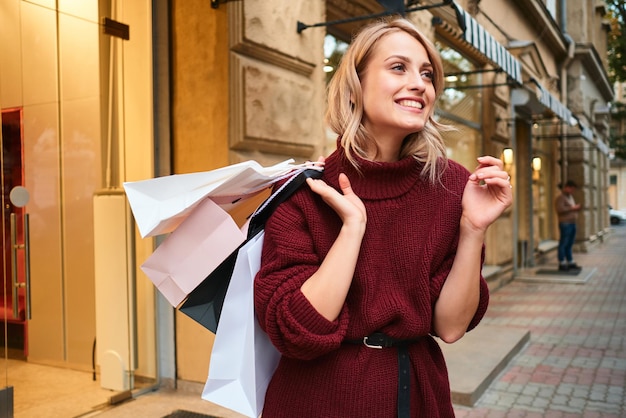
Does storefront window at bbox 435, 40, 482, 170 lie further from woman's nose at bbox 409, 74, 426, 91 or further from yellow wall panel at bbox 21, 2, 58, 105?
woman's nose at bbox 409, 74, 426, 91

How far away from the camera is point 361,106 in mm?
1702

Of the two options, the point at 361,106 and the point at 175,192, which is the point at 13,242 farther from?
the point at 361,106

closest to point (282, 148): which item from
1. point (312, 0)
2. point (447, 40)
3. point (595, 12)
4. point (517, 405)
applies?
point (312, 0)

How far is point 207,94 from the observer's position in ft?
15.0

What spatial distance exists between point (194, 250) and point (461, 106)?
9.52 metres

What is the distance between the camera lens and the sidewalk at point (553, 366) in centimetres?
459

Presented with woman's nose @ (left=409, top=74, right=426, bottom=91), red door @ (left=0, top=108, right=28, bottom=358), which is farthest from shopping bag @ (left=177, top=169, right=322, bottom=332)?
red door @ (left=0, top=108, right=28, bottom=358)

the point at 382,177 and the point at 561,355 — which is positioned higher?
the point at 382,177

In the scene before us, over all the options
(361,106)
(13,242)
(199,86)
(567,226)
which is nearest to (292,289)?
(361,106)

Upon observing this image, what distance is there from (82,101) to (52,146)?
44 centimetres

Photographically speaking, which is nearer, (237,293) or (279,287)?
(279,287)

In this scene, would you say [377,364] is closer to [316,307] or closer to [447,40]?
[316,307]

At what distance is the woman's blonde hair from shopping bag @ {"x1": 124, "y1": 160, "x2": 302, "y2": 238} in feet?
0.90

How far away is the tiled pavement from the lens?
4.89 m
